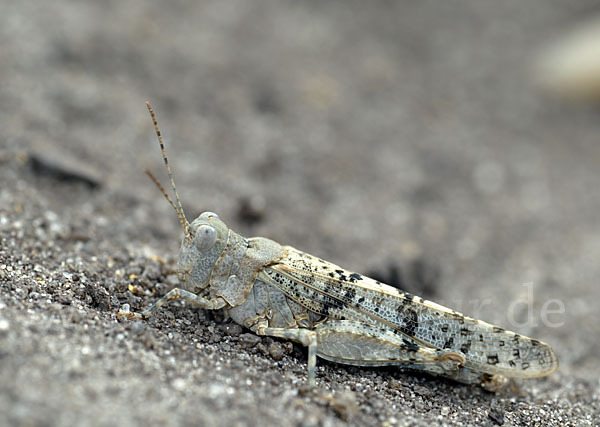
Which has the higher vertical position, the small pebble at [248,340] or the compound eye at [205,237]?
the compound eye at [205,237]

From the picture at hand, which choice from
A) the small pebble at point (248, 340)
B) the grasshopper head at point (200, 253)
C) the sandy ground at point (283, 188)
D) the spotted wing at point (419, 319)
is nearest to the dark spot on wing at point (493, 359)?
the spotted wing at point (419, 319)

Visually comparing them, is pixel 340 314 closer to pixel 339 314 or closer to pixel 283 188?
pixel 339 314

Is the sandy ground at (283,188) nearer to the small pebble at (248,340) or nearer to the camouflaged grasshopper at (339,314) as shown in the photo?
the small pebble at (248,340)

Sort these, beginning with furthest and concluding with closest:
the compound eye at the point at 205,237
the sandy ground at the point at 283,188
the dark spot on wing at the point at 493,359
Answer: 1. the dark spot on wing at the point at 493,359
2. the compound eye at the point at 205,237
3. the sandy ground at the point at 283,188

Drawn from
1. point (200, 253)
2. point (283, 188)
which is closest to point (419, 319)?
point (200, 253)

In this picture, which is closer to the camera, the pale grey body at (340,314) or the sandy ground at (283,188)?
the sandy ground at (283,188)

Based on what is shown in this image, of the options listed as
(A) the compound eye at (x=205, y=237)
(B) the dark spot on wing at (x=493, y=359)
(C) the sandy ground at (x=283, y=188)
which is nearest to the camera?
(C) the sandy ground at (x=283, y=188)

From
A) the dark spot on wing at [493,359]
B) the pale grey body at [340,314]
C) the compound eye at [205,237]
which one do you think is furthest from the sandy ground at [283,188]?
the compound eye at [205,237]

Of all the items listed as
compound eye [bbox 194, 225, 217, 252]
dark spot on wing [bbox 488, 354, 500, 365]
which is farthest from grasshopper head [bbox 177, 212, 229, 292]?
dark spot on wing [bbox 488, 354, 500, 365]
